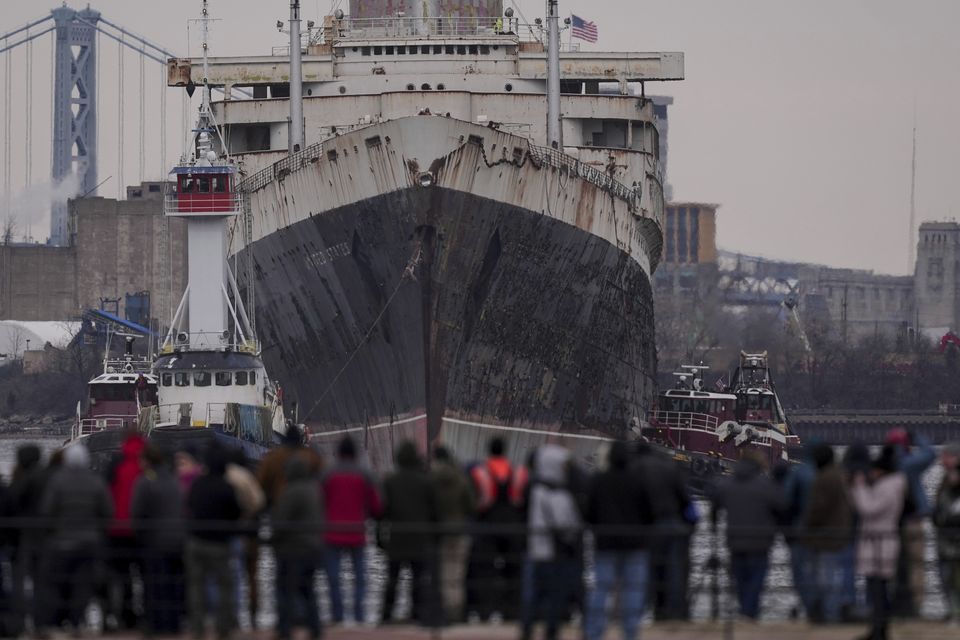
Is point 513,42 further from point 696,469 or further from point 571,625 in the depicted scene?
point 571,625

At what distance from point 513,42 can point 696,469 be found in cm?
1398

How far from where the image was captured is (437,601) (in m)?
18.5

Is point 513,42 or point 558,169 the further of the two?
point 513,42

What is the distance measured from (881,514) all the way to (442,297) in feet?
88.5

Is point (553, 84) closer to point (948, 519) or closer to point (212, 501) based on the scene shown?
point (948, 519)

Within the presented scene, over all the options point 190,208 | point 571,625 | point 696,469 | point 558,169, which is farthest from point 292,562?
point 696,469

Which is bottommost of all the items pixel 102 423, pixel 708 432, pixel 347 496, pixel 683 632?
pixel 708 432

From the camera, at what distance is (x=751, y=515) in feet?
65.3

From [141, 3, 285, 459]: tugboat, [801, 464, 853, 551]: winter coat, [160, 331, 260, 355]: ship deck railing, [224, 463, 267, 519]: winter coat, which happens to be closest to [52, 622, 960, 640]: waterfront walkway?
[801, 464, 853, 551]: winter coat

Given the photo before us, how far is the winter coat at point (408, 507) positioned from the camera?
19.3 meters

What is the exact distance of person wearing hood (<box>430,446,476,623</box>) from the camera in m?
19.6

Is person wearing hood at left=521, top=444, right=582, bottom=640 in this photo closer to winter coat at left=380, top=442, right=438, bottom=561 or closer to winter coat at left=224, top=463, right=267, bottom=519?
winter coat at left=380, top=442, right=438, bottom=561

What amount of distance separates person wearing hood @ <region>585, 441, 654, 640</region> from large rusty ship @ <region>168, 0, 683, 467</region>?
2733cm

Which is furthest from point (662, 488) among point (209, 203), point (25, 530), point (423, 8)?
point (423, 8)
